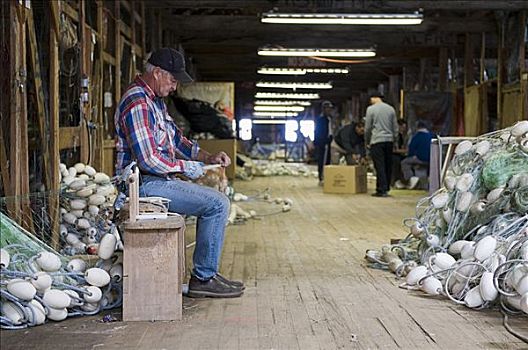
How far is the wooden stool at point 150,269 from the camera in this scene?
13.2 ft

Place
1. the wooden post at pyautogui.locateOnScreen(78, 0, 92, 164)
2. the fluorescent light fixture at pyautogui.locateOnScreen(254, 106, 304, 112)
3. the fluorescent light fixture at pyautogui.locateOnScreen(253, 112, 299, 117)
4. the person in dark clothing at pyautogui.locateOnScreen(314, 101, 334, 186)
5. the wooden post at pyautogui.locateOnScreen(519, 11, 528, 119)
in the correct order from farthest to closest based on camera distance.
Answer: the fluorescent light fixture at pyautogui.locateOnScreen(253, 112, 299, 117) < the fluorescent light fixture at pyautogui.locateOnScreen(254, 106, 304, 112) < the person in dark clothing at pyautogui.locateOnScreen(314, 101, 334, 186) < the wooden post at pyautogui.locateOnScreen(519, 11, 528, 119) < the wooden post at pyautogui.locateOnScreen(78, 0, 92, 164)

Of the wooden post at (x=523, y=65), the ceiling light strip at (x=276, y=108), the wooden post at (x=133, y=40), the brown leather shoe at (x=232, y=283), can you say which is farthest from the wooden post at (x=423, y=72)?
the ceiling light strip at (x=276, y=108)

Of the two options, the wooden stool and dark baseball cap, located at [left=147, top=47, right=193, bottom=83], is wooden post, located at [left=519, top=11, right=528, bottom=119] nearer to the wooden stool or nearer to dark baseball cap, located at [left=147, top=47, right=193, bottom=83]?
dark baseball cap, located at [left=147, top=47, right=193, bottom=83]

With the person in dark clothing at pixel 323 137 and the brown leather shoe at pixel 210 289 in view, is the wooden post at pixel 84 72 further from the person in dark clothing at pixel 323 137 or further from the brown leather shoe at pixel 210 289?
the person in dark clothing at pixel 323 137

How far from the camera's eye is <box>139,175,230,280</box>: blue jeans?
446cm

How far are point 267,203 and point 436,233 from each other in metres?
5.67

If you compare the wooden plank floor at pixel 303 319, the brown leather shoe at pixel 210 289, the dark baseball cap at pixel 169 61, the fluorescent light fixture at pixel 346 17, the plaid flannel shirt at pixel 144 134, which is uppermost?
the fluorescent light fixture at pixel 346 17

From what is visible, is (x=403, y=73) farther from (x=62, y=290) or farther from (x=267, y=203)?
(x=62, y=290)

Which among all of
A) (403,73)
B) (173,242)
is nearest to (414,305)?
(173,242)

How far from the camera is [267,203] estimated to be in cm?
1095

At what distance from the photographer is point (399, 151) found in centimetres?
1479

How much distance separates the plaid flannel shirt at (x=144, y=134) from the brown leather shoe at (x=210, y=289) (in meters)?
0.68

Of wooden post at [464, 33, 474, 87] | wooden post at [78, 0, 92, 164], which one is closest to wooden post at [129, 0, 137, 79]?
wooden post at [78, 0, 92, 164]

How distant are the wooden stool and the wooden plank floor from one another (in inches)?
3.7
